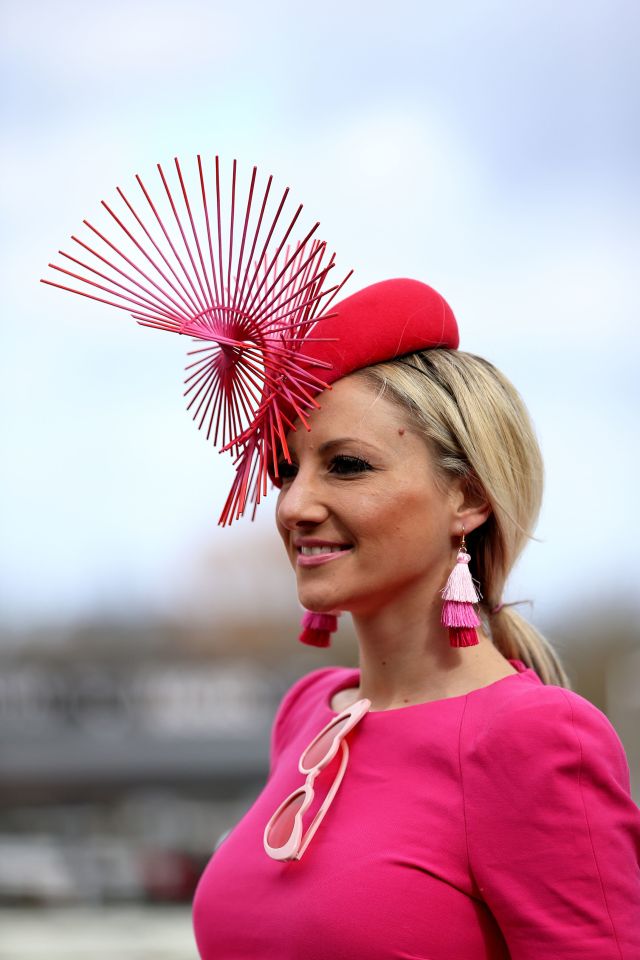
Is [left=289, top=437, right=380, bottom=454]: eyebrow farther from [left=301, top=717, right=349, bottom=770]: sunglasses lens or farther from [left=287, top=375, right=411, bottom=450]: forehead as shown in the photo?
[left=301, top=717, right=349, bottom=770]: sunglasses lens

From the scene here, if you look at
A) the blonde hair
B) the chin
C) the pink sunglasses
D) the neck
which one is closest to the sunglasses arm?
the pink sunglasses

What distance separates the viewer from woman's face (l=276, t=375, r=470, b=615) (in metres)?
1.73

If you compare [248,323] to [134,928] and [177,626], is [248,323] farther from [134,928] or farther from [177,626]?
[177,626]

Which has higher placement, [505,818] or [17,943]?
[505,818]

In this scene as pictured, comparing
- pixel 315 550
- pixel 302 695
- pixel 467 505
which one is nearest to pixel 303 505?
pixel 315 550

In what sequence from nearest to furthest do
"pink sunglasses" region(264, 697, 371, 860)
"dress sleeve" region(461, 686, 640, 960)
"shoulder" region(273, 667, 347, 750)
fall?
1. "dress sleeve" region(461, 686, 640, 960)
2. "pink sunglasses" region(264, 697, 371, 860)
3. "shoulder" region(273, 667, 347, 750)

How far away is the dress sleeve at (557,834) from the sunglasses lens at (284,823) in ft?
1.00

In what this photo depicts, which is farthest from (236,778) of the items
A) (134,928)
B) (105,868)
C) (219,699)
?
(134,928)

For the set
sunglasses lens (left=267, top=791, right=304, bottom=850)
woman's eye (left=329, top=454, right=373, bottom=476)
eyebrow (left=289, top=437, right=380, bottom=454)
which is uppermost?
eyebrow (left=289, top=437, right=380, bottom=454)

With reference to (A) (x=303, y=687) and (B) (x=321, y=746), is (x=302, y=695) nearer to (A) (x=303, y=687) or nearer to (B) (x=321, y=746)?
(A) (x=303, y=687)

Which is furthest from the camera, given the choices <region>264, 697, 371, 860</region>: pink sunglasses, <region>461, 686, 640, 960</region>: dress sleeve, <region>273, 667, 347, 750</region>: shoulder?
<region>273, 667, 347, 750</region>: shoulder

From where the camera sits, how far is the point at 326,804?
5.69 feet

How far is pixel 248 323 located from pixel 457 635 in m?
0.53

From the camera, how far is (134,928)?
5645 mm
